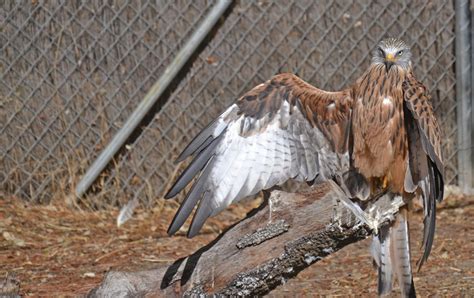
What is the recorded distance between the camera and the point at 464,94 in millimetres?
8211

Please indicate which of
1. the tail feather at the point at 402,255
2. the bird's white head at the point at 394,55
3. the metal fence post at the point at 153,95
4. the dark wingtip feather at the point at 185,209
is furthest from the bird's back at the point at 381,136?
the metal fence post at the point at 153,95

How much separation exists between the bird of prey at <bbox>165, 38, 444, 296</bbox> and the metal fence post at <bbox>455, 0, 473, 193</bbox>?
2715mm

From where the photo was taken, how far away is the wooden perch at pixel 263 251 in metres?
4.41

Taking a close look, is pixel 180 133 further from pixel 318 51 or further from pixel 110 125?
pixel 318 51

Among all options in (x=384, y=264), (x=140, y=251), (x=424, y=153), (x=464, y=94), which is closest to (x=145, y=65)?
(x=140, y=251)

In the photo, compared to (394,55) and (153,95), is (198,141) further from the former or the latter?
(153,95)

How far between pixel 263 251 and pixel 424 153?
1.33 m

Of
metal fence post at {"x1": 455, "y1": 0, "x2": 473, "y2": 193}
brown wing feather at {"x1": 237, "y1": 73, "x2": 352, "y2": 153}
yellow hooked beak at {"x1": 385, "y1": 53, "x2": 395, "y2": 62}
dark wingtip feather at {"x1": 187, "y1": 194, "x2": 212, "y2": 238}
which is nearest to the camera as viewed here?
dark wingtip feather at {"x1": 187, "y1": 194, "x2": 212, "y2": 238}

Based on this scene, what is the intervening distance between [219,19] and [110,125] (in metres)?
1.32

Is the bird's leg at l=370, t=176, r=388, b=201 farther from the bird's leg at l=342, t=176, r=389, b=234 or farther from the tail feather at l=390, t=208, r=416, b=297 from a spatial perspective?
the tail feather at l=390, t=208, r=416, b=297

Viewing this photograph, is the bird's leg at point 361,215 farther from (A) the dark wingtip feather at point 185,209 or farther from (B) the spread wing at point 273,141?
(A) the dark wingtip feather at point 185,209

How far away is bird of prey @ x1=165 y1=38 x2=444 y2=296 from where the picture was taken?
5098 millimetres

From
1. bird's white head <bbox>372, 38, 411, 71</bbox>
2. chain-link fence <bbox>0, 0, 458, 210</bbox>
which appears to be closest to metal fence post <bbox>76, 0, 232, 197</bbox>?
chain-link fence <bbox>0, 0, 458, 210</bbox>

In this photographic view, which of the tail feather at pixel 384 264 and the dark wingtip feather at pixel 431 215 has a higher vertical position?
the dark wingtip feather at pixel 431 215
